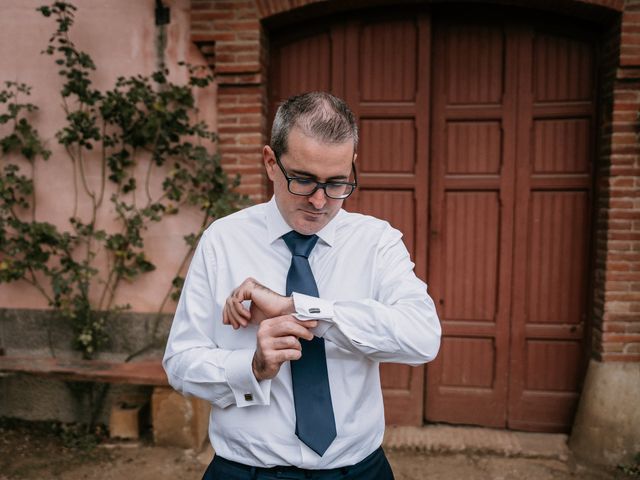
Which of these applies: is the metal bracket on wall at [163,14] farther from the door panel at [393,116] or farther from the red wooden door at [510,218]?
the red wooden door at [510,218]

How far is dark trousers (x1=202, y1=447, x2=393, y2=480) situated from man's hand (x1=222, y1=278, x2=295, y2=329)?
436 mm

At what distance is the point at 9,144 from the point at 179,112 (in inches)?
55.8

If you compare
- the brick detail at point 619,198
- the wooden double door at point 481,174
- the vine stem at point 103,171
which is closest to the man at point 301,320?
the wooden double door at point 481,174

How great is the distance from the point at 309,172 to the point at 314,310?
374mm

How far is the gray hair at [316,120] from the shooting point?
1509mm

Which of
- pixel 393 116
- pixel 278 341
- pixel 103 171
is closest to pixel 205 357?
pixel 278 341

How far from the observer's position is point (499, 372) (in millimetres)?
4477

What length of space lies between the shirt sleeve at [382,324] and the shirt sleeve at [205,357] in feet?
0.72

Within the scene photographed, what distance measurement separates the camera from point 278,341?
1.42 meters

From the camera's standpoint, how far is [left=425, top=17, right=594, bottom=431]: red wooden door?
427cm

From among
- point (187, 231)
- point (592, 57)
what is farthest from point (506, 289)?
point (187, 231)

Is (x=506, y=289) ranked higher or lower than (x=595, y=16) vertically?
lower

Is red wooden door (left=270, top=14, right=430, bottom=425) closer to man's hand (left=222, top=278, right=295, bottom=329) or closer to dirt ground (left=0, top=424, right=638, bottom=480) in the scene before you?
dirt ground (left=0, top=424, right=638, bottom=480)

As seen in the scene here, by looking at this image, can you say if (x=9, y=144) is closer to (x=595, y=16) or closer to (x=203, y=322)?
(x=203, y=322)
